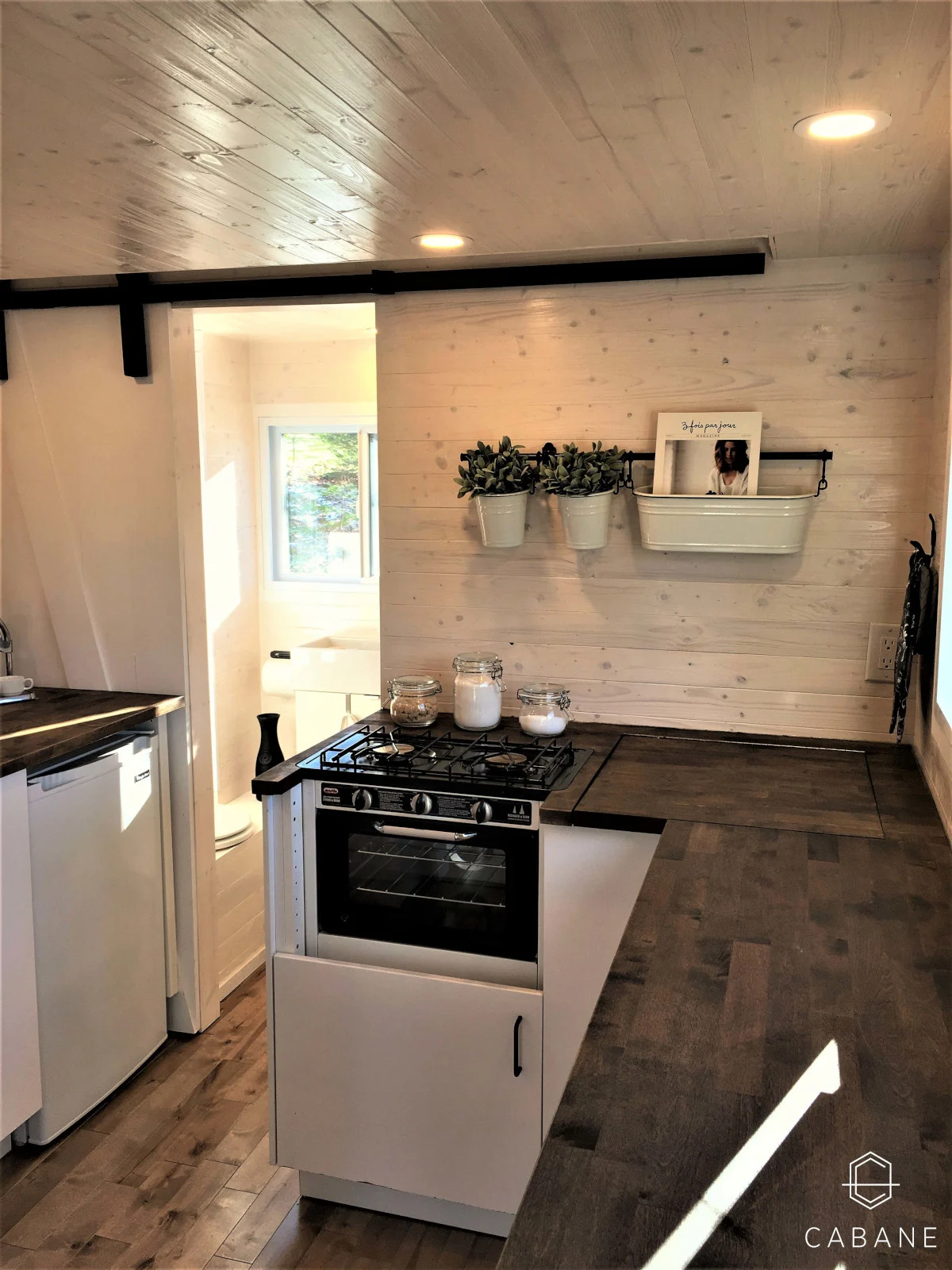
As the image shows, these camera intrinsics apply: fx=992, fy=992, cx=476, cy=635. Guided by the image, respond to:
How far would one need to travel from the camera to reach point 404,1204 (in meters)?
2.37

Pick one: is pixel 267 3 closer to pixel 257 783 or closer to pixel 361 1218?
pixel 257 783

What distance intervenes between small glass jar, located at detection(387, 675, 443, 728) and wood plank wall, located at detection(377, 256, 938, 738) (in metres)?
0.19

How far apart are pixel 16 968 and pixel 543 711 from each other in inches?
56.9

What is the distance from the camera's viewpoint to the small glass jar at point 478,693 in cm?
266

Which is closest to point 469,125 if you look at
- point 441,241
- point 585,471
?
point 441,241

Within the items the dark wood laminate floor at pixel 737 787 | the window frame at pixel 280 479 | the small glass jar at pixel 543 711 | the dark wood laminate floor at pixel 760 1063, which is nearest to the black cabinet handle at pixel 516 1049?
the dark wood laminate floor at pixel 737 787

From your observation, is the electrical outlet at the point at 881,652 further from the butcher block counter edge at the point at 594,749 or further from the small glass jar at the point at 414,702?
the small glass jar at the point at 414,702

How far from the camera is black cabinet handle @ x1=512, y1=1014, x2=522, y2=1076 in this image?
2.14m

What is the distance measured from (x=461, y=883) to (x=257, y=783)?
530mm

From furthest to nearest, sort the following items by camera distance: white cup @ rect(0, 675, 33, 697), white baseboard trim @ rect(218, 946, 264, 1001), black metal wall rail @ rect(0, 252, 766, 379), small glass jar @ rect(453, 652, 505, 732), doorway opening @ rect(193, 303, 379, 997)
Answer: doorway opening @ rect(193, 303, 379, 997) → white baseboard trim @ rect(218, 946, 264, 1001) → white cup @ rect(0, 675, 33, 697) → small glass jar @ rect(453, 652, 505, 732) → black metal wall rail @ rect(0, 252, 766, 379)

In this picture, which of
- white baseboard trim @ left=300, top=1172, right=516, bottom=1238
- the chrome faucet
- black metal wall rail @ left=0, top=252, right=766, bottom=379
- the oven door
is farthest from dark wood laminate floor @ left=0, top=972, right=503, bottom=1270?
black metal wall rail @ left=0, top=252, right=766, bottom=379

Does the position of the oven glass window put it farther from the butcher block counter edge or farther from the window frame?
the window frame

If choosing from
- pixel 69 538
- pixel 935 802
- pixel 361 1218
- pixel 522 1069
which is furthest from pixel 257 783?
pixel 935 802

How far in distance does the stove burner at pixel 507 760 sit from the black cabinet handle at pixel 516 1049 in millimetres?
553
